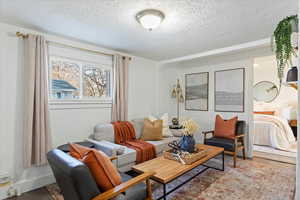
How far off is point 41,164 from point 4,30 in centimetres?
197

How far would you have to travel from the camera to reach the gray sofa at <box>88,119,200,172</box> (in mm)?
2426

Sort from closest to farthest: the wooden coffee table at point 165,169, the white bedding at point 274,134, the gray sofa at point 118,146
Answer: the wooden coffee table at point 165,169, the gray sofa at point 118,146, the white bedding at point 274,134

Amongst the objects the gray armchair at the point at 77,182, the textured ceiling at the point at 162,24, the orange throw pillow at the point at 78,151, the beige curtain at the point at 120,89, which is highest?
the textured ceiling at the point at 162,24

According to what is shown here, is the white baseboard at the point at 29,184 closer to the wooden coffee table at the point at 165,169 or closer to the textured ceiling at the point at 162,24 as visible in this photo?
the wooden coffee table at the point at 165,169

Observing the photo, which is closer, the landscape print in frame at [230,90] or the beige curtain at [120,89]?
the beige curtain at [120,89]

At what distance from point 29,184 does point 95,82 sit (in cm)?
196

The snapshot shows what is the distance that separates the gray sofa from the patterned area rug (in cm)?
56

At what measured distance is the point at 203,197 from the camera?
213 cm

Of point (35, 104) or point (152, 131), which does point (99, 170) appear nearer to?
→ point (35, 104)

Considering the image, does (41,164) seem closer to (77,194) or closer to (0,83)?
(0,83)

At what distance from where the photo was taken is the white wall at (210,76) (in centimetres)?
371

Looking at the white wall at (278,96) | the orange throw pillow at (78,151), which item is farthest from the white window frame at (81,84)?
the white wall at (278,96)

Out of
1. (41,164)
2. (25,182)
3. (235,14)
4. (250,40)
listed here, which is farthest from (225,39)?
(25,182)

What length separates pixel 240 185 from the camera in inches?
96.0
